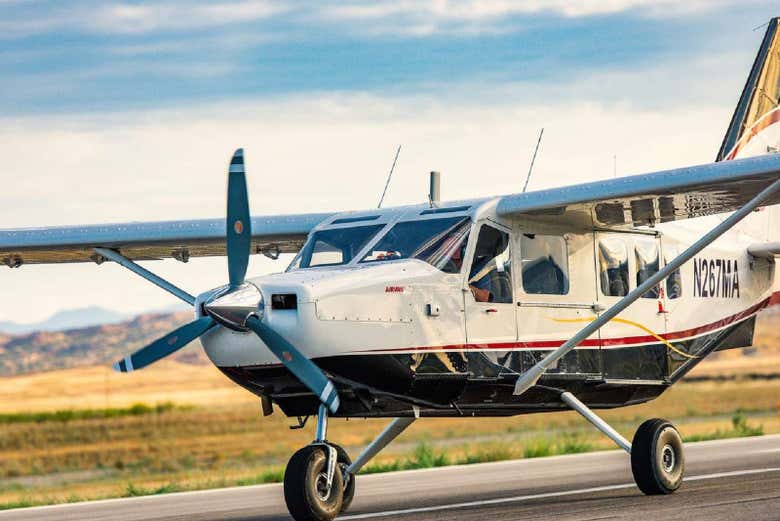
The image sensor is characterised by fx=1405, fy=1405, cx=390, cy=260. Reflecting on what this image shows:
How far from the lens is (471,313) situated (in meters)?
13.3

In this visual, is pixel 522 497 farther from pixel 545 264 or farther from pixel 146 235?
pixel 146 235

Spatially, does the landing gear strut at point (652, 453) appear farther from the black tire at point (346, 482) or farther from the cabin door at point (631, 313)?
the black tire at point (346, 482)

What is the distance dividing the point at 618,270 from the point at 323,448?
4592 millimetres

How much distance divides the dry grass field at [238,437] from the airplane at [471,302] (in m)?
6.61

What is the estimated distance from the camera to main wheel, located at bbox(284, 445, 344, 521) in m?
12.0

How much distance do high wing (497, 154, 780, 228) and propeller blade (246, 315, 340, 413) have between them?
9.33ft

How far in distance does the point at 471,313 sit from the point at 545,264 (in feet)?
4.65

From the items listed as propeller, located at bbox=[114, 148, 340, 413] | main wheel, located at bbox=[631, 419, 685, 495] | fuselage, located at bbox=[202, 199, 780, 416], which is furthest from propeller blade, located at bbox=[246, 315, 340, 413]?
main wheel, located at bbox=[631, 419, 685, 495]

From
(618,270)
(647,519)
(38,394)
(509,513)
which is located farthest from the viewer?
(38,394)

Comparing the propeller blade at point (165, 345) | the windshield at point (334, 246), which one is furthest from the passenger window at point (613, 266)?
the propeller blade at point (165, 345)

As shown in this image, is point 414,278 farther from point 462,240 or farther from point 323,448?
point 323,448

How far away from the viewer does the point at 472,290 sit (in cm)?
1339

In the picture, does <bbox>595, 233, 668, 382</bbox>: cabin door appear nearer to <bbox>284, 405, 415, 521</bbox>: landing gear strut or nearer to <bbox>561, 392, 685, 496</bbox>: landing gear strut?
<bbox>561, 392, 685, 496</bbox>: landing gear strut

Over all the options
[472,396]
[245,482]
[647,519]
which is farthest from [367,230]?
[245,482]
